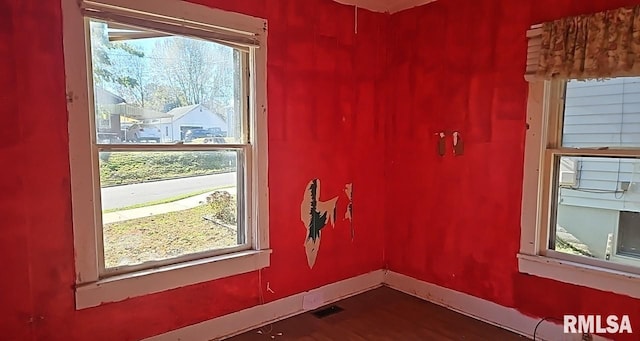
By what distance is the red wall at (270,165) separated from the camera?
204cm

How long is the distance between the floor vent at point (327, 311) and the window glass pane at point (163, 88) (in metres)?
1.44

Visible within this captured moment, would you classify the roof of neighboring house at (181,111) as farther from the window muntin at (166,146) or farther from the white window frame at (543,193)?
the white window frame at (543,193)

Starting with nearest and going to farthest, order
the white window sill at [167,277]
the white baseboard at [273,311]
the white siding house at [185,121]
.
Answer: the white window sill at [167,277]
the white siding house at [185,121]
the white baseboard at [273,311]

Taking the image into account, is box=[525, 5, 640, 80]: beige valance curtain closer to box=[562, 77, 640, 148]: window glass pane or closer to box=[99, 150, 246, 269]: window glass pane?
box=[562, 77, 640, 148]: window glass pane

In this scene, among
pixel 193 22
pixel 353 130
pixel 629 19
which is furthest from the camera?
pixel 353 130

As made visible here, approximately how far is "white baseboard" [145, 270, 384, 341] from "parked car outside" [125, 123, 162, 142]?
1.20m

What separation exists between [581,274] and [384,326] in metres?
1.31

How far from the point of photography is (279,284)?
310cm

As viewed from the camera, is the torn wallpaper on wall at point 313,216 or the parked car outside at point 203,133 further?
the torn wallpaper on wall at point 313,216

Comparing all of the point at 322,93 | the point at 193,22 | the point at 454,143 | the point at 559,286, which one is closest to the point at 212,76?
the point at 193,22

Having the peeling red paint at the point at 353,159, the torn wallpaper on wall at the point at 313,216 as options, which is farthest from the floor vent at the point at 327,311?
the torn wallpaper on wall at the point at 313,216

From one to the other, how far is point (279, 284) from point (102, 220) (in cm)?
133

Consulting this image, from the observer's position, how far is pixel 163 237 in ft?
8.50

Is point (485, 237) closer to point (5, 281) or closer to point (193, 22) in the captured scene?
point (193, 22)
